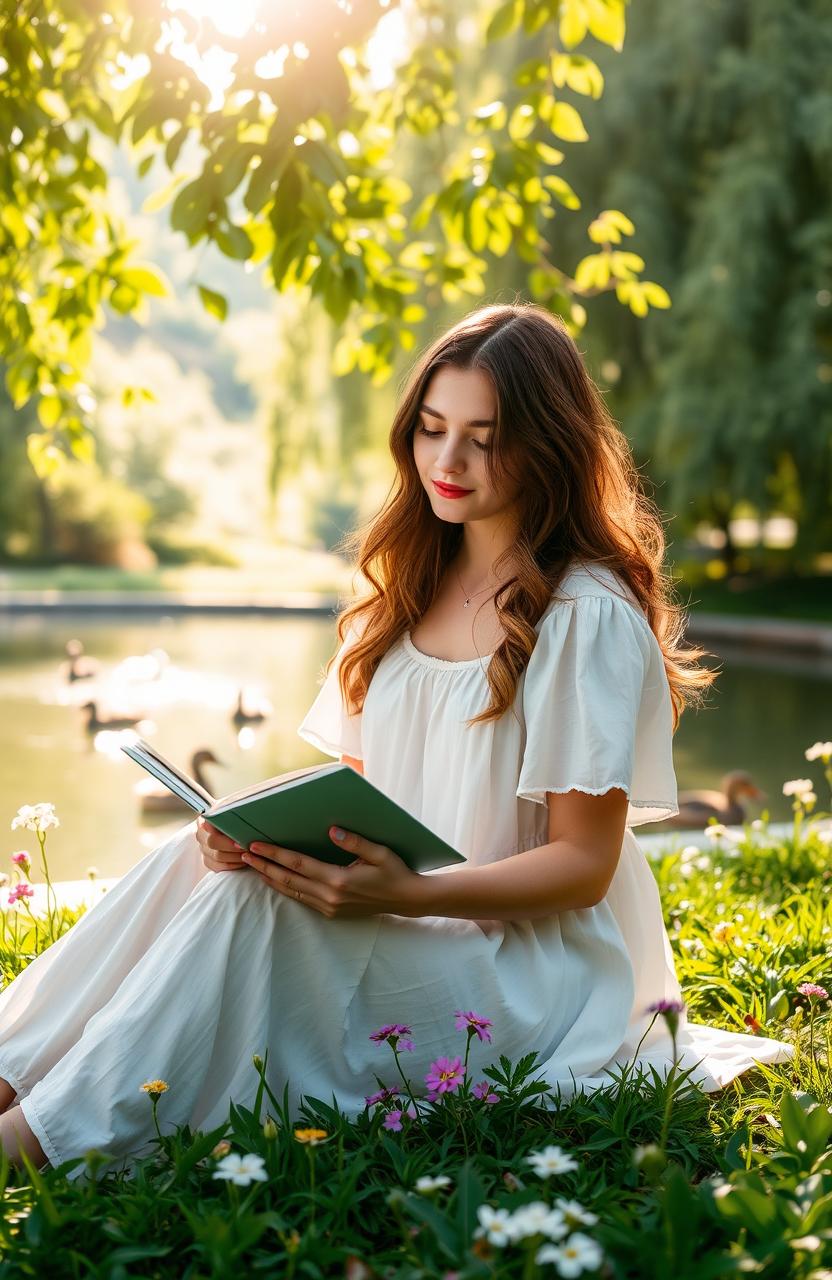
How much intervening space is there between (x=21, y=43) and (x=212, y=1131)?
2449 mm

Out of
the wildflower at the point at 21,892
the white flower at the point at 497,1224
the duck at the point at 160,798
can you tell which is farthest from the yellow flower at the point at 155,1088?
the duck at the point at 160,798

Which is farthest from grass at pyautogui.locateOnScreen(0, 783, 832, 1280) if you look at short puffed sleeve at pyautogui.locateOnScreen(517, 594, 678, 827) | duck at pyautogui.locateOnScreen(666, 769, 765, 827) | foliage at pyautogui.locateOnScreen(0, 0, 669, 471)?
duck at pyautogui.locateOnScreen(666, 769, 765, 827)

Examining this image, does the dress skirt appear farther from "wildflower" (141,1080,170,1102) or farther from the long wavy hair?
the long wavy hair

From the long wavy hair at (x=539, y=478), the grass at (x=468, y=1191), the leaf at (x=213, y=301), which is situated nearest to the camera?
the grass at (x=468, y=1191)

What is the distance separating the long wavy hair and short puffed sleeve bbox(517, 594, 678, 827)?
6cm

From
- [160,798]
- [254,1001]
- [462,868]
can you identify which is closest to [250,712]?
[160,798]

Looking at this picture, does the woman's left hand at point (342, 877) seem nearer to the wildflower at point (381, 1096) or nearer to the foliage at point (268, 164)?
the wildflower at point (381, 1096)

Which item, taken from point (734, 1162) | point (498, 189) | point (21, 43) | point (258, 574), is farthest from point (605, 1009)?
point (258, 574)

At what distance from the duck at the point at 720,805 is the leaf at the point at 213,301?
8.60ft

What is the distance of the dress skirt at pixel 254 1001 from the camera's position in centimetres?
183

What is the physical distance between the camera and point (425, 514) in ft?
8.00

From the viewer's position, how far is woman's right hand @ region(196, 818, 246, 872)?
1.93 meters

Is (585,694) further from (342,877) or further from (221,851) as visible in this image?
(221,851)

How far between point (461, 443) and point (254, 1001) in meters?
0.91
